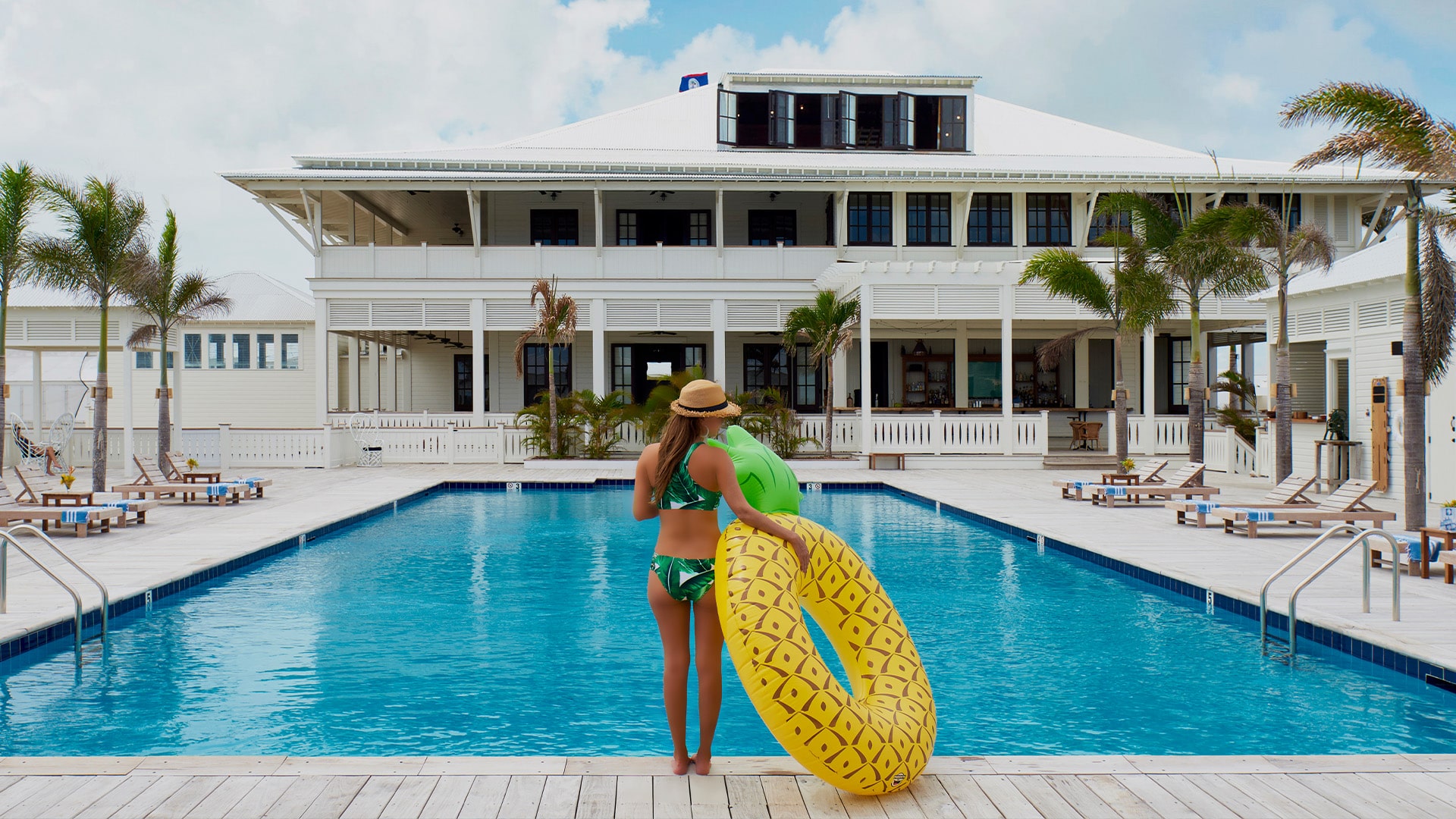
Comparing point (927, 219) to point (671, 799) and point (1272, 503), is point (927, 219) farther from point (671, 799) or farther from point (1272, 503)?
point (671, 799)

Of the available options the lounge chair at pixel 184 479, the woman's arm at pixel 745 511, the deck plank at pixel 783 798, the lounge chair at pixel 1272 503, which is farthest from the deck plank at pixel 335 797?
the lounge chair at pixel 184 479

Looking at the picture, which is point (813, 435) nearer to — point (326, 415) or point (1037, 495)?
point (1037, 495)

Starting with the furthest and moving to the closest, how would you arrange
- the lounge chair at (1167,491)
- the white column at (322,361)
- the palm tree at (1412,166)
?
the white column at (322,361) → the lounge chair at (1167,491) → the palm tree at (1412,166)

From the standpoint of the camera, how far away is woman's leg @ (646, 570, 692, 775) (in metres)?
3.53

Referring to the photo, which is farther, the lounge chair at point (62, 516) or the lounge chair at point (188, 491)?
the lounge chair at point (188, 491)

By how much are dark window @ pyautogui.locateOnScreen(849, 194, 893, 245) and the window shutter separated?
399 cm

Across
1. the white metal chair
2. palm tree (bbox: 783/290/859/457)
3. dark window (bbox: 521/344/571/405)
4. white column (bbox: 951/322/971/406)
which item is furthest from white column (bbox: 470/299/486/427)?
white column (bbox: 951/322/971/406)

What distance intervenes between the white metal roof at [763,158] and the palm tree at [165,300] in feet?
12.6

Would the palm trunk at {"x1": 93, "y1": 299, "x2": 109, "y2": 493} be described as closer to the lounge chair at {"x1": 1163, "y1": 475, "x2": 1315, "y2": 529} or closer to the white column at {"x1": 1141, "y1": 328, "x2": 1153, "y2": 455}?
the lounge chair at {"x1": 1163, "y1": 475, "x2": 1315, "y2": 529}

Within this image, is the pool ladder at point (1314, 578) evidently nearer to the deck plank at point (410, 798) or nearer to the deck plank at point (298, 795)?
the deck plank at point (410, 798)

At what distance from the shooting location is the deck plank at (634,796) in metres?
3.28

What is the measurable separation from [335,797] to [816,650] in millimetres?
1736

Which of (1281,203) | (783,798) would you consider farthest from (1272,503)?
(1281,203)

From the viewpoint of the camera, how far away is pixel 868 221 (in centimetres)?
2227
